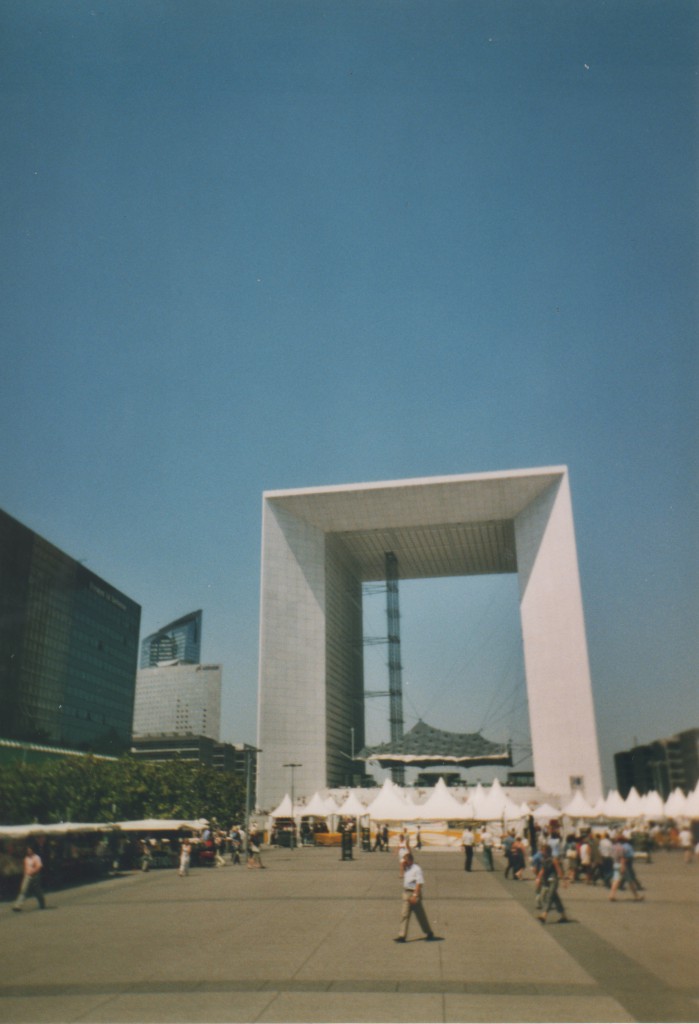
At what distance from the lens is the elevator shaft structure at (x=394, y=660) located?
76438mm

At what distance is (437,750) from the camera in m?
73.9

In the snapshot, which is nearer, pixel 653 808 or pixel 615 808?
pixel 653 808

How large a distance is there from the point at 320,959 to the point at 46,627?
7733cm

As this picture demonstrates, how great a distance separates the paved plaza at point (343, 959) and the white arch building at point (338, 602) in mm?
44311

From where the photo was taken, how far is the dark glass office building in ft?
228

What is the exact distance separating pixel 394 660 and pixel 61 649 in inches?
1461

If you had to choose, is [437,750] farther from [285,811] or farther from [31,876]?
[31,876]

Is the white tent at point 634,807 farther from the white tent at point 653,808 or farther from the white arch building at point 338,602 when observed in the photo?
the white arch building at point 338,602

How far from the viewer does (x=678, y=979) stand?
10.0 m

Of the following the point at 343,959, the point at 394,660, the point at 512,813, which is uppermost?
the point at 394,660

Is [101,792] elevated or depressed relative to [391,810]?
elevated

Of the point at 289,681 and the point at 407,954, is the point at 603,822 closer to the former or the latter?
the point at 289,681

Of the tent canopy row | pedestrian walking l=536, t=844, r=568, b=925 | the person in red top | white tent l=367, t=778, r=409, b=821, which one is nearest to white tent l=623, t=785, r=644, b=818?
the tent canopy row

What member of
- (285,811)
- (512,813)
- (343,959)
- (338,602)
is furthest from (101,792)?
(338,602)
